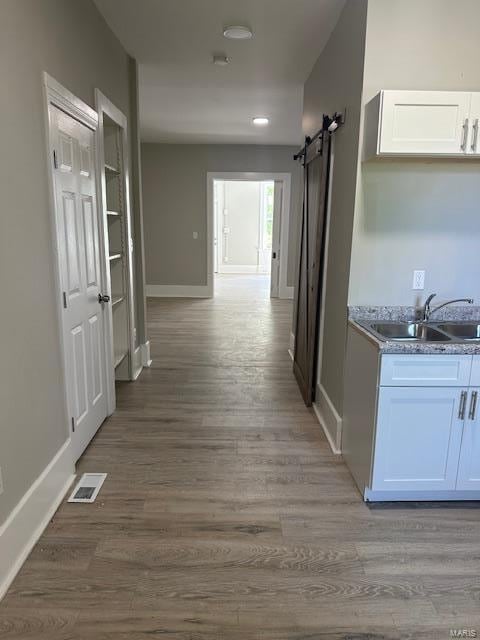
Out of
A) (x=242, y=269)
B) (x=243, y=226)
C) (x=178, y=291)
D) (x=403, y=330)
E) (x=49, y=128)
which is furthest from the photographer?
(x=242, y=269)

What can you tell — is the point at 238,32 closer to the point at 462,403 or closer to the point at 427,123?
the point at 427,123

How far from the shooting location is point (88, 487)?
242 centimetres

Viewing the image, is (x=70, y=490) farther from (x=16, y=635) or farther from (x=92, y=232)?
(x=92, y=232)

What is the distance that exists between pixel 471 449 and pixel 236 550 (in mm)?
1265

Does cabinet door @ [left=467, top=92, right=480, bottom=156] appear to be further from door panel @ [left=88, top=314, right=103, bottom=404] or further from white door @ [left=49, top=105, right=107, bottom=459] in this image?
door panel @ [left=88, top=314, right=103, bottom=404]

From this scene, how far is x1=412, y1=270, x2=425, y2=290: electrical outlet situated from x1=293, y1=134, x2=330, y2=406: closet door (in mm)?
768

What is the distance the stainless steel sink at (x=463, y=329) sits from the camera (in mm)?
2598

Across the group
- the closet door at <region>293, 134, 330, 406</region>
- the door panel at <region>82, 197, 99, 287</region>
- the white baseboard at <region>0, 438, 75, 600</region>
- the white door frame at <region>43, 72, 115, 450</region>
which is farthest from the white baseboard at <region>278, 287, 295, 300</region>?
the white baseboard at <region>0, 438, 75, 600</region>

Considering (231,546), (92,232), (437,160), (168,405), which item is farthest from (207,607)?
(437,160)

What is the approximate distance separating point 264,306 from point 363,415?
17.7 ft

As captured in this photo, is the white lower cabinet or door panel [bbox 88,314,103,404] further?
door panel [bbox 88,314,103,404]

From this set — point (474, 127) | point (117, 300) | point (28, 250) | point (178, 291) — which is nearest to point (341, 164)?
point (474, 127)

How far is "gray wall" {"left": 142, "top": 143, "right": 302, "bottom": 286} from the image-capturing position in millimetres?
7859

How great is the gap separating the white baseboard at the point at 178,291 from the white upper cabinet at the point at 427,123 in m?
6.34
